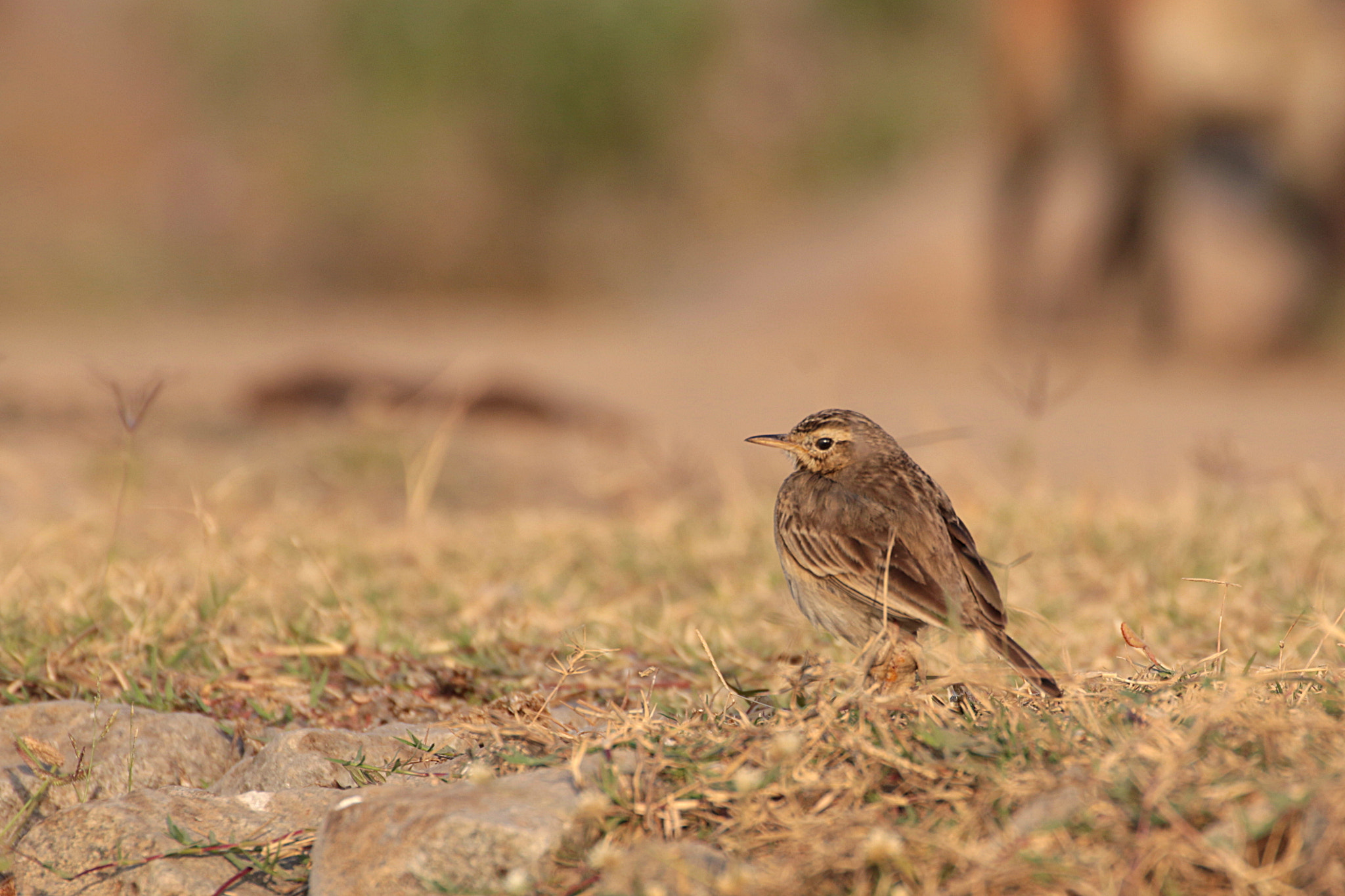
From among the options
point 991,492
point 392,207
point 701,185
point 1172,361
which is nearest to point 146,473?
point 991,492

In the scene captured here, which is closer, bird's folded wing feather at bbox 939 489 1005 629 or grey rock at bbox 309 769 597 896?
grey rock at bbox 309 769 597 896

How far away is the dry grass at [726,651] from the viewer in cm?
176

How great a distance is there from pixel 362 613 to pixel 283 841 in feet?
5.27

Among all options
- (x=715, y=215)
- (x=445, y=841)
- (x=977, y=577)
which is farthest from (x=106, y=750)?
(x=715, y=215)

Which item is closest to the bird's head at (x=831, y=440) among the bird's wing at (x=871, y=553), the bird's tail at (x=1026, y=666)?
the bird's wing at (x=871, y=553)

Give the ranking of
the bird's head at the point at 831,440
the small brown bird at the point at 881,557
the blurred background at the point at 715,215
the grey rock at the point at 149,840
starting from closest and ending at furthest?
the grey rock at the point at 149,840, the small brown bird at the point at 881,557, the bird's head at the point at 831,440, the blurred background at the point at 715,215

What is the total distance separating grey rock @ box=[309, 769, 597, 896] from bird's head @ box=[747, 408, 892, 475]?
1.19 m

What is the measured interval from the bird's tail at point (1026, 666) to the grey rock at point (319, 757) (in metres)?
1.00

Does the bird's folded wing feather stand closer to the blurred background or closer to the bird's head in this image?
the bird's head

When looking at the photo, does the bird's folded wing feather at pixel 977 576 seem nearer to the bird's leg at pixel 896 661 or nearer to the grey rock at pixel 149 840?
the bird's leg at pixel 896 661

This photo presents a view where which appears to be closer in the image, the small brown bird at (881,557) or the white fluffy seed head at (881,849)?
the white fluffy seed head at (881,849)

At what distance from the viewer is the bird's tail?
7.44 feet

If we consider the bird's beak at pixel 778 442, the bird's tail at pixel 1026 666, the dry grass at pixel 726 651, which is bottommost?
the dry grass at pixel 726 651

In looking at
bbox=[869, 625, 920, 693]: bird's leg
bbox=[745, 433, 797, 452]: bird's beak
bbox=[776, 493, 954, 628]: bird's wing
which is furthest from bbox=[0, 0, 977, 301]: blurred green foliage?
bbox=[869, 625, 920, 693]: bird's leg
